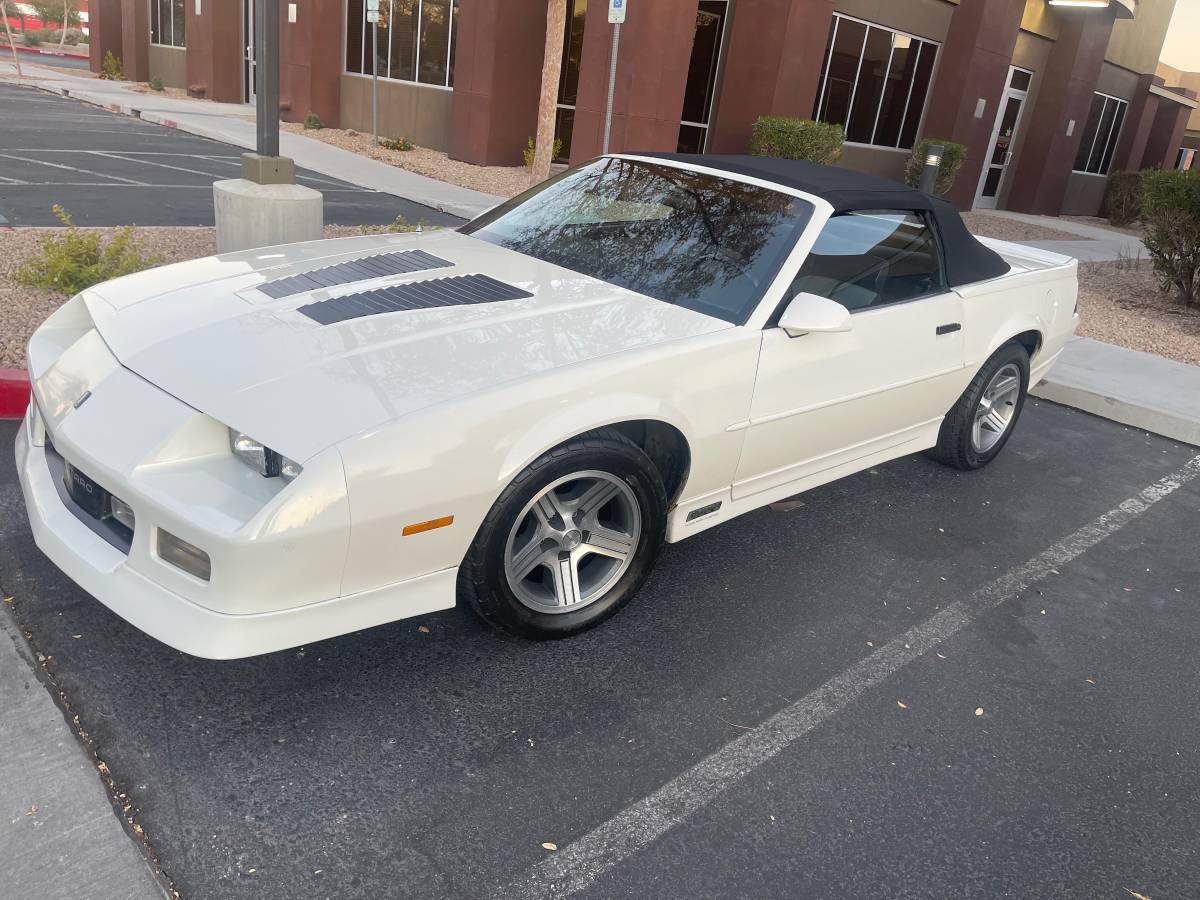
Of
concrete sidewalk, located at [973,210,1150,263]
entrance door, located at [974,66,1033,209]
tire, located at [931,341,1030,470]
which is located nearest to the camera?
tire, located at [931,341,1030,470]

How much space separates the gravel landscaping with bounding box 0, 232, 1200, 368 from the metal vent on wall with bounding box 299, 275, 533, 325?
8.45 ft

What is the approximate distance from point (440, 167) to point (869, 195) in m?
13.2

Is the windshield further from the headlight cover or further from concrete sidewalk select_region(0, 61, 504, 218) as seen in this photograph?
concrete sidewalk select_region(0, 61, 504, 218)

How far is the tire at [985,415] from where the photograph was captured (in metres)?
5.02

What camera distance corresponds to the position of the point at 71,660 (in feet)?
9.68

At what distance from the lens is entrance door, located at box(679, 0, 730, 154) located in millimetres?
15812

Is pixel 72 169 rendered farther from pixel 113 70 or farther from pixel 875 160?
pixel 113 70

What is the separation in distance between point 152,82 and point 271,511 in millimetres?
28895

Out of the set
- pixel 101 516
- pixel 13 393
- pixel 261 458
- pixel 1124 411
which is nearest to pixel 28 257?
pixel 13 393

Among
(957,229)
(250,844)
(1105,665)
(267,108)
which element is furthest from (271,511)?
(267,108)

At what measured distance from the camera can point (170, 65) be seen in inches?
1092

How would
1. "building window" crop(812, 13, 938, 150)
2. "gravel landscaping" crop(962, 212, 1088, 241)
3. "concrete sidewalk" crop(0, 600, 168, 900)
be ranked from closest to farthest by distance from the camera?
"concrete sidewalk" crop(0, 600, 168, 900) → "building window" crop(812, 13, 938, 150) → "gravel landscaping" crop(962, 212, 1088, 241)

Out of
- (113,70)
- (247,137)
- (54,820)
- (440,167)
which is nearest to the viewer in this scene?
(54,820)

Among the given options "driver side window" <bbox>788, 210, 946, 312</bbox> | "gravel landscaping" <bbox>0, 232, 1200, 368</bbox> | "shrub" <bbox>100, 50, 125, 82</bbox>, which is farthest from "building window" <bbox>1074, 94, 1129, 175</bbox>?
"shrub" <bbox>100, 50, 125, 82</bbox>
